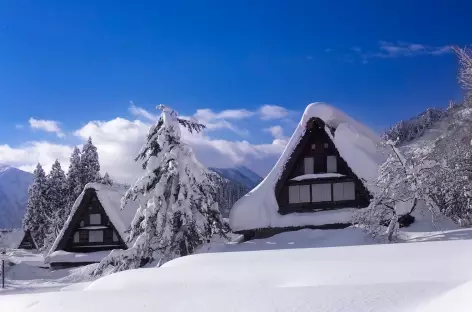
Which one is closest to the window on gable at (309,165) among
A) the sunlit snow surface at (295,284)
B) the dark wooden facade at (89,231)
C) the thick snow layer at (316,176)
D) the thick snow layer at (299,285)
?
the thick snow layer at (316,176)

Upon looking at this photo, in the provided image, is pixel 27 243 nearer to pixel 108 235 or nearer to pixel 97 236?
pixel 97 236

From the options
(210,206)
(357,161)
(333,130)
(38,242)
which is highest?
(333,130)

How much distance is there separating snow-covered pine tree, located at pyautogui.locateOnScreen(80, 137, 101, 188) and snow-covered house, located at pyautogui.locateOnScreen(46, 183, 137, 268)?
19.7 m

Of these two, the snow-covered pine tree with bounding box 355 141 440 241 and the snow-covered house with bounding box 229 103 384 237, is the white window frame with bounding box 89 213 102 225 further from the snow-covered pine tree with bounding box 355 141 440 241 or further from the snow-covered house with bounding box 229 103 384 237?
the snow-covered pine tree with bounding box 355 141 440 241

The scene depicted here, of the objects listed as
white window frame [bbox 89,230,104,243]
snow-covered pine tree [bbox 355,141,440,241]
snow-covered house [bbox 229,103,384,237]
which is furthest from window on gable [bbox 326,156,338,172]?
white window frame [bbox 89,230,104,243]

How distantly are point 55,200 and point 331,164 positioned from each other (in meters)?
45.1

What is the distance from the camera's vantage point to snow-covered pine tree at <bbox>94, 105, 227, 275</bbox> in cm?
2197

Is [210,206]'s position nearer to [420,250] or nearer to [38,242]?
[420,250]

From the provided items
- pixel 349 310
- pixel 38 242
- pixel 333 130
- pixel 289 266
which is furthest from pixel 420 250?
pixel 38 242

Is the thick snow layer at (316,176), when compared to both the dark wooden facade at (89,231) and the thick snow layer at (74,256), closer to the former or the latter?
the dark wooden facade at (89,231)

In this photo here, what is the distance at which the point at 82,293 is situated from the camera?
964 centimetres

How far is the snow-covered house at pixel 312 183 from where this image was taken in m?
24.6

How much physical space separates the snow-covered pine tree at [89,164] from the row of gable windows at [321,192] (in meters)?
35.8

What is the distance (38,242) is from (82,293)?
61.7 meters
